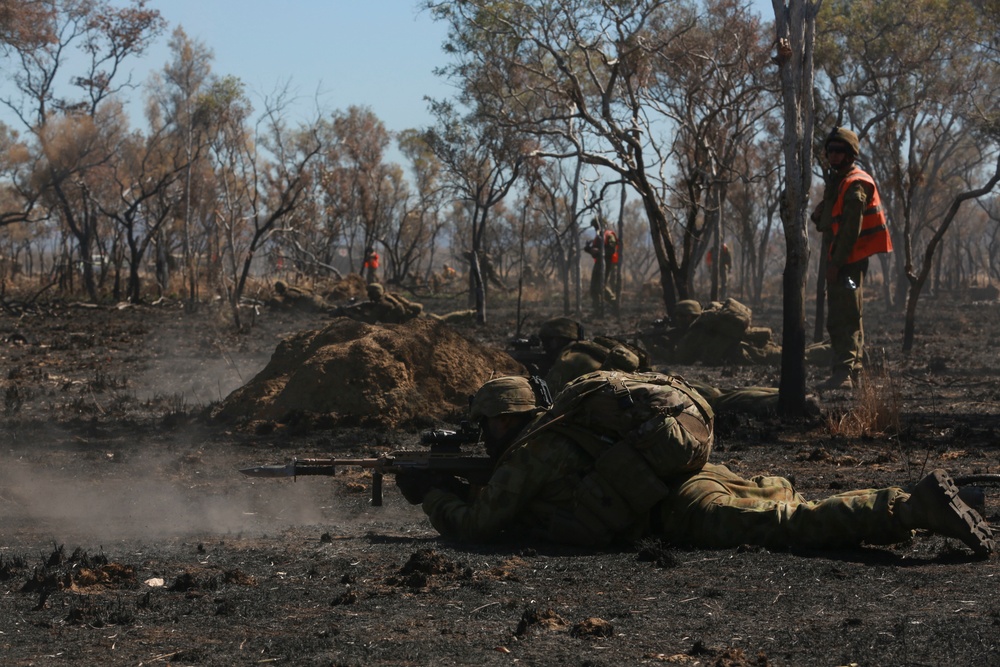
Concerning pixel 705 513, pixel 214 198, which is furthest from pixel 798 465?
pixel 214 198

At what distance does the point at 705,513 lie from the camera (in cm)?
534

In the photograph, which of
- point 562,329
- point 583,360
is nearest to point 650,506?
point 583,360

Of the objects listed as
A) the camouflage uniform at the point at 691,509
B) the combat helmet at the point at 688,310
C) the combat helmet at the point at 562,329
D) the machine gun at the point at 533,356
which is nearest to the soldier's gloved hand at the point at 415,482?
the camouflage uniform at the point at 691,509

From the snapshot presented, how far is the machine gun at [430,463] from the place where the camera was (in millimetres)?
5785

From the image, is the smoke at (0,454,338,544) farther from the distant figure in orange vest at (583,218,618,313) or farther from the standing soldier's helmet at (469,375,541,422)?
the distant figure in orange vest at (583,218,618,313)

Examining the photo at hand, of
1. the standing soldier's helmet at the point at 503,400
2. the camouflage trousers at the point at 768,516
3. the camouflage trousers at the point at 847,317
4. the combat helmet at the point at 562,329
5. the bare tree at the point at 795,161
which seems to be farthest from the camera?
the camouflage trousers at the point at 847,317

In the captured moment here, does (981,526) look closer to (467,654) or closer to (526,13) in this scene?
(467,654)

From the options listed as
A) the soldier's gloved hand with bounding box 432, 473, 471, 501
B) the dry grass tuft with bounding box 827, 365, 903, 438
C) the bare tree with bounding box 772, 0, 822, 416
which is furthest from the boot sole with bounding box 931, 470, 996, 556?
the bare tree with bounding box 772, 0, 822, 416

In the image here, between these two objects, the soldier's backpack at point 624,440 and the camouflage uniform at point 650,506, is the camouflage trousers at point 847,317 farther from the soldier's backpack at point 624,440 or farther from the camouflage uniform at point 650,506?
the soldier's backpack at point 624,440

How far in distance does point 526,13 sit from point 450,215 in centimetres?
3698

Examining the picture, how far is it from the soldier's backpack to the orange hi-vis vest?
5.33 m

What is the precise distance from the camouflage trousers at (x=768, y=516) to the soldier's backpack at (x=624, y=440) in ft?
0.44

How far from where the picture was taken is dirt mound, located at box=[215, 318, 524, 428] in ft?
34.7

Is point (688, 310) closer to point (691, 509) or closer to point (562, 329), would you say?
point (562, 329)
